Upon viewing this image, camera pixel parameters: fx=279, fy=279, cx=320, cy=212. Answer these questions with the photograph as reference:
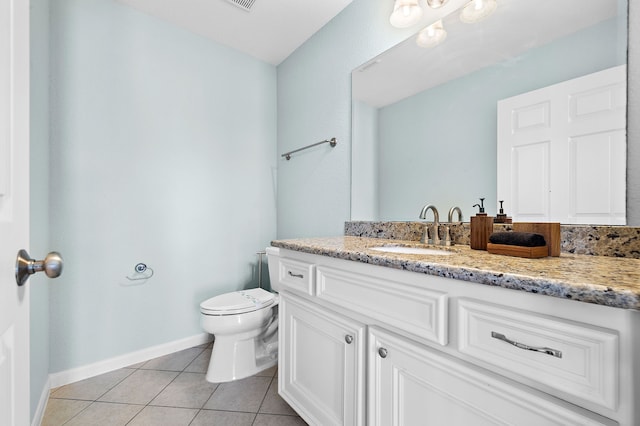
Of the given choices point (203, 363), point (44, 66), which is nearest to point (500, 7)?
point (44, 66)

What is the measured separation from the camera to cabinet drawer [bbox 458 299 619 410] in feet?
1.61

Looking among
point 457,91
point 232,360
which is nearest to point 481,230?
point 457,91

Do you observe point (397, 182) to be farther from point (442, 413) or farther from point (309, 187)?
point (442, 413)

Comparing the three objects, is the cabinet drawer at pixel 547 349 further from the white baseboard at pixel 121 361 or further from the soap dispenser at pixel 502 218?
the white baseboard at pixel 121 361

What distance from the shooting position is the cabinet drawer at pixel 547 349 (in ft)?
1.61

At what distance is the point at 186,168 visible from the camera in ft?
6.79

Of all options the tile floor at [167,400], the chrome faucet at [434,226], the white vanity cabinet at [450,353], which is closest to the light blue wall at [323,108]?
the chrome faucet at [434,226]

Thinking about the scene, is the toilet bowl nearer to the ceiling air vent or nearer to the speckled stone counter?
the speckled stone counter

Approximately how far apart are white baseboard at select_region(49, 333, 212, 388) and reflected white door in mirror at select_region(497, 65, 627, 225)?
2216 mm

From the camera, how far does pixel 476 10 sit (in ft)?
4.08

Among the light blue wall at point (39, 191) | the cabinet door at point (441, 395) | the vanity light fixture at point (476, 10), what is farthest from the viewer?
the light blue wall at point (39, 191)

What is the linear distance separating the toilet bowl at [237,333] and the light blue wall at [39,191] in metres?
0.75

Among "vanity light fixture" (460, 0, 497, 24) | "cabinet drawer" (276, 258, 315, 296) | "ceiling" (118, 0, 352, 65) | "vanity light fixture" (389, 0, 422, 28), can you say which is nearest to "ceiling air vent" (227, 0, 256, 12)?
"ceiling" (118, 0, 352, 65)
